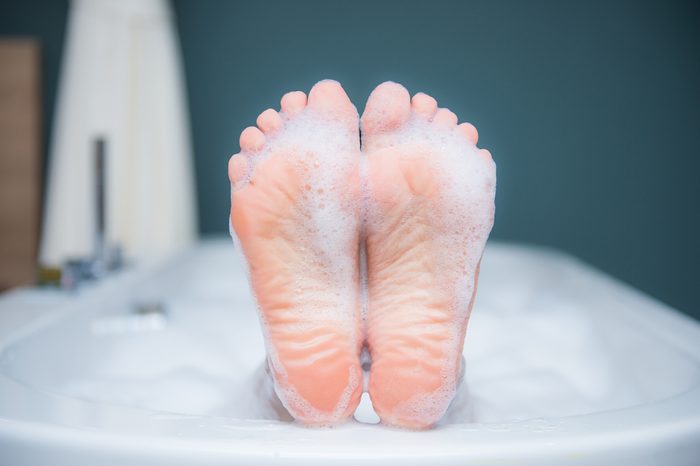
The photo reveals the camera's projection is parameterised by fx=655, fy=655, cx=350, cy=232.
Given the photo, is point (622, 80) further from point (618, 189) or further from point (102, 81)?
point (102, 81)

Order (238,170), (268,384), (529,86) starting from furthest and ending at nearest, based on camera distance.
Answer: (529,86), (268,384), (238,170)

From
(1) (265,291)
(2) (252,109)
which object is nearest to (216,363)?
(1) (265,291)

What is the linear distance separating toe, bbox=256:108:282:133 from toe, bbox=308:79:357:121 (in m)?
0.04

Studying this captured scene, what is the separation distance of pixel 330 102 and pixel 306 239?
0.48 feet

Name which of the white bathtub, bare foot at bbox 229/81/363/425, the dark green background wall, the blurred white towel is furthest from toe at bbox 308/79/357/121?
the dark green background wall

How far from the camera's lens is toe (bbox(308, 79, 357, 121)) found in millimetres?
684

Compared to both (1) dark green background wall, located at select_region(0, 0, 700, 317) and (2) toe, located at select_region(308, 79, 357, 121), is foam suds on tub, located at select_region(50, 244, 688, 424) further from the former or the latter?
(1) dark green background wall, located at select_region(0, 0, 700, 317)

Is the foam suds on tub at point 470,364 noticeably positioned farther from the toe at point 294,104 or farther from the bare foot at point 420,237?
the toe at point 294,104

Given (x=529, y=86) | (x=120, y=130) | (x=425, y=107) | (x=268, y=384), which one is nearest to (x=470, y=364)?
(x=268, y=384)

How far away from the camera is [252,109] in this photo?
2500mm

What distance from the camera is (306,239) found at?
0.68m

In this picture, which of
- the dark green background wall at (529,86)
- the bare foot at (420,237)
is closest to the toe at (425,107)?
the bare foot at (420,237)

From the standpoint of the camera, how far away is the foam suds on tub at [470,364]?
958mm

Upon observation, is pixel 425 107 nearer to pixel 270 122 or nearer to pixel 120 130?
pixel 270 122
